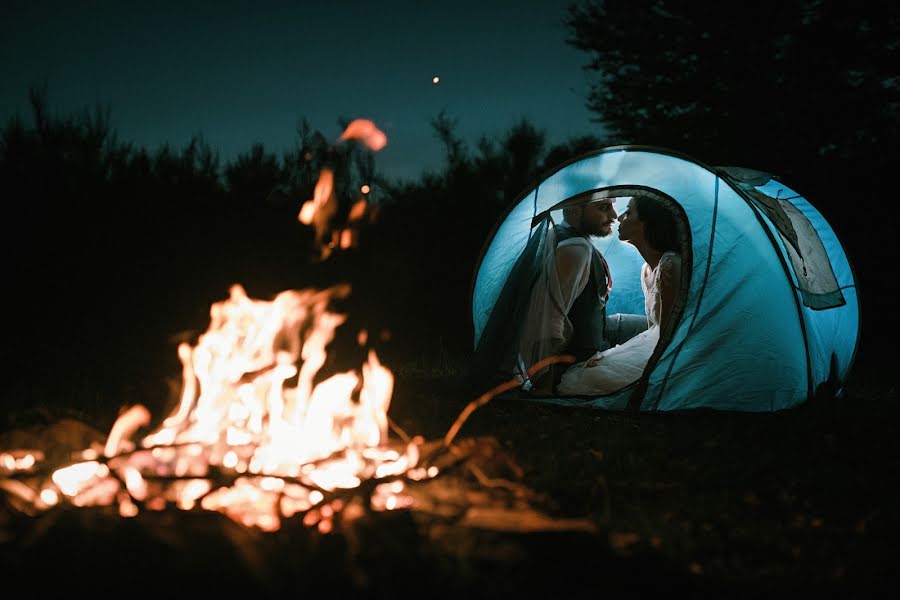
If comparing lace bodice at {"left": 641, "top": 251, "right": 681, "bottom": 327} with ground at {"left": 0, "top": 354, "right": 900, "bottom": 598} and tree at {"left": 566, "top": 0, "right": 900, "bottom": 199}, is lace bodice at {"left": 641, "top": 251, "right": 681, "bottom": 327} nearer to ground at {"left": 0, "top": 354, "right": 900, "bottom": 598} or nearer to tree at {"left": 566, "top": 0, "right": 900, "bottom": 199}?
ground at {"left": 0, "top": 354, "right": 900, "bottom": 598}

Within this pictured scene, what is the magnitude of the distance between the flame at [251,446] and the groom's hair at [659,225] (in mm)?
3141

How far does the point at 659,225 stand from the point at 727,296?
1.14 meters

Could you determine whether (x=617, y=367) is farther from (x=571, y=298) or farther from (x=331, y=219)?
(x=331, y=219)

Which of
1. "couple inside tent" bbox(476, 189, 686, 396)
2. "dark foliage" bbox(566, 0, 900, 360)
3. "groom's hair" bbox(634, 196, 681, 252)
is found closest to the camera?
"couple inside tent" bbox(476, 189, 686, 396)

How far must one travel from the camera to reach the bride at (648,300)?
5562mm

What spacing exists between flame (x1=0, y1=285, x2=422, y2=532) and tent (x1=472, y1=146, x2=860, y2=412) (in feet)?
7.49

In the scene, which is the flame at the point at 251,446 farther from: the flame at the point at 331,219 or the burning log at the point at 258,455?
the flame at the point at 331,219

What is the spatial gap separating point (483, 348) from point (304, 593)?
147 inches

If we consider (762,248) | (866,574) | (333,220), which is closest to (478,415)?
(762,248)

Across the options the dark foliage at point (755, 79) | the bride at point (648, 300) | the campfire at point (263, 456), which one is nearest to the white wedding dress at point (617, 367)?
the bride at point (648, 300)

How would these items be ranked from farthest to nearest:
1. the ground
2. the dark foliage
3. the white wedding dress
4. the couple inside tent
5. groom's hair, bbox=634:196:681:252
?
the dark foliage, groom's hair, bbox=634:196:681:252, the couple inside tent, the white wedding dress, the ground

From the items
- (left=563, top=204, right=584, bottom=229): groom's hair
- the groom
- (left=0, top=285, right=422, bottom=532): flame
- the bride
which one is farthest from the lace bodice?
(left=0, top=285, right=422, bottom=532): flame

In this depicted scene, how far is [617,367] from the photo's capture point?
221 inches

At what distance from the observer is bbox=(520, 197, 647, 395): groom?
5.81 m
